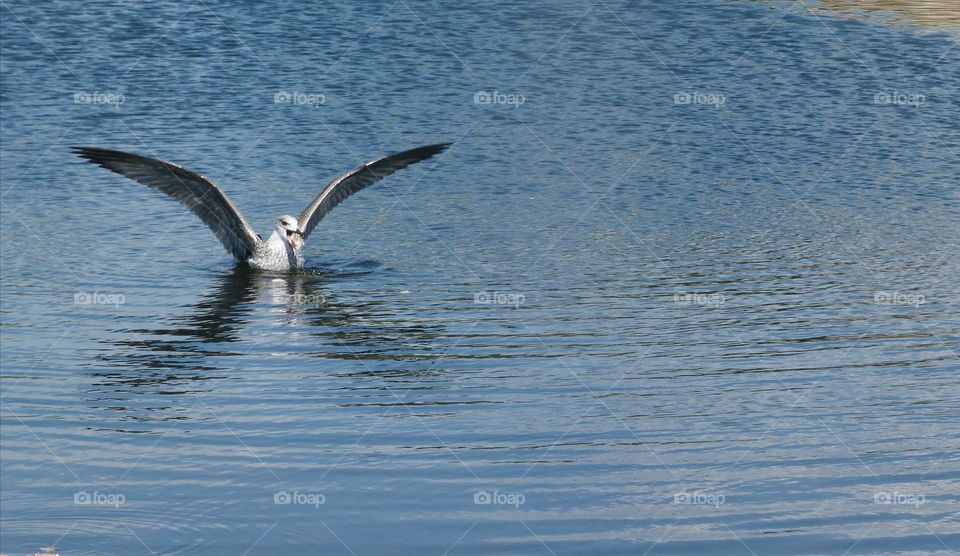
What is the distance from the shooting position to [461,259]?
16.2 metres

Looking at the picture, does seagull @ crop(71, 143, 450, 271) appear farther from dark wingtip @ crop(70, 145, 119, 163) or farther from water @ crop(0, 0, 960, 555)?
dark wingtip @ crop(70, 145, 119, 163)

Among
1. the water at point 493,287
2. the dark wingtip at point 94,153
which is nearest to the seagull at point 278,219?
the water at point 493,287

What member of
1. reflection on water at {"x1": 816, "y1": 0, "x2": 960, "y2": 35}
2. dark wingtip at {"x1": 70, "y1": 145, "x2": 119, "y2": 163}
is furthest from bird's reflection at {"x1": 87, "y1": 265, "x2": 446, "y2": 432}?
reflection on water at {"x1": 816, "y1": 0, "x2": 960, "y2": 35}

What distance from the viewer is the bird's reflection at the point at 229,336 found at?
462 inches

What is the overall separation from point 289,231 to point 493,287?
2.67 m

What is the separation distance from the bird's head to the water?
1.38ft

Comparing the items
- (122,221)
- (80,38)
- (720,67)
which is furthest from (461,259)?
(80,38)

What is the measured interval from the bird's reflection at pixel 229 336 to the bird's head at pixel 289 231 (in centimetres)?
38

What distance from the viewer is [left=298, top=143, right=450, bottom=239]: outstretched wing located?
16281 mm

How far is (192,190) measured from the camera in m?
15.6

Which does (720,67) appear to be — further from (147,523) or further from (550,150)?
(147,523)

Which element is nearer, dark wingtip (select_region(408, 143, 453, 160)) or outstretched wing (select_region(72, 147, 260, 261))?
outstretched wing (select_region(72, 147, 260, 261))

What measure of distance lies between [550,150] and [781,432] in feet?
34.8

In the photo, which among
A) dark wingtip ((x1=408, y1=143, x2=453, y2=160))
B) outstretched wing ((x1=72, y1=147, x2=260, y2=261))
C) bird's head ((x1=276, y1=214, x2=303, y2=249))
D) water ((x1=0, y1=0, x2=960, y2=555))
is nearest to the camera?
water ((x1=0, y1=0, x2=960, y2=555))
